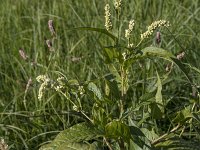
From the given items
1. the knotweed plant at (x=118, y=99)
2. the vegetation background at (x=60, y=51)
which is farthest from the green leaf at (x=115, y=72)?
the vegetation background at (x=60, y=51)

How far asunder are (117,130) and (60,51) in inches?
61.9

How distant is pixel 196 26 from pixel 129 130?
178 centimetres

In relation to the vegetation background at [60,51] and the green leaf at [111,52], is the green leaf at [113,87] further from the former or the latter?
the vegetation background at [60,51]

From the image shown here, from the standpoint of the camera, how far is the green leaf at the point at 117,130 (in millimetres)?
1360

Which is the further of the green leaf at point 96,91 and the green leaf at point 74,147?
the green leaf at point 96,91

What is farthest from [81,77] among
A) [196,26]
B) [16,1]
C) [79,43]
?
[16,1]

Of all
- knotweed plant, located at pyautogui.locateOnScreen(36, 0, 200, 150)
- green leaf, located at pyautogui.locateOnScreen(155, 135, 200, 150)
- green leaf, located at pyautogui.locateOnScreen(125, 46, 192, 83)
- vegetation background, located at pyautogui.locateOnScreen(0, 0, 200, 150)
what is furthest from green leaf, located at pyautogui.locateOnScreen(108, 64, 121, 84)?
vegetation background, located at pyautogui.locateOnScreen(0, 0, 200, 150)

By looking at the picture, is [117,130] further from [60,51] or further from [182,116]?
[60,51]

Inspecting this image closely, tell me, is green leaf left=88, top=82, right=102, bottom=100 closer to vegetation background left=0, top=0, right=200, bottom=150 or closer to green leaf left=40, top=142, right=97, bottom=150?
green leaf left=40, top=142, right=97, bottom=150

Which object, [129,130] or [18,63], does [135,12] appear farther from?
[129,130]

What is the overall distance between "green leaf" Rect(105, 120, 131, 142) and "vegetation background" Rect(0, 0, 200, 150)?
848 mm

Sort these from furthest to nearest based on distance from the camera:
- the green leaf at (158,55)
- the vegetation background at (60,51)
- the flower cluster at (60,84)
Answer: the vegetation background at (60,51)
the flower cluster at (60,84)
the green leaf at (158,55)

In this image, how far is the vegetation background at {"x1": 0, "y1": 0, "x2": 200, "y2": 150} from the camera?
245 centimetres

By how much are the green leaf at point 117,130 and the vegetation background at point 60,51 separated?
848mm
